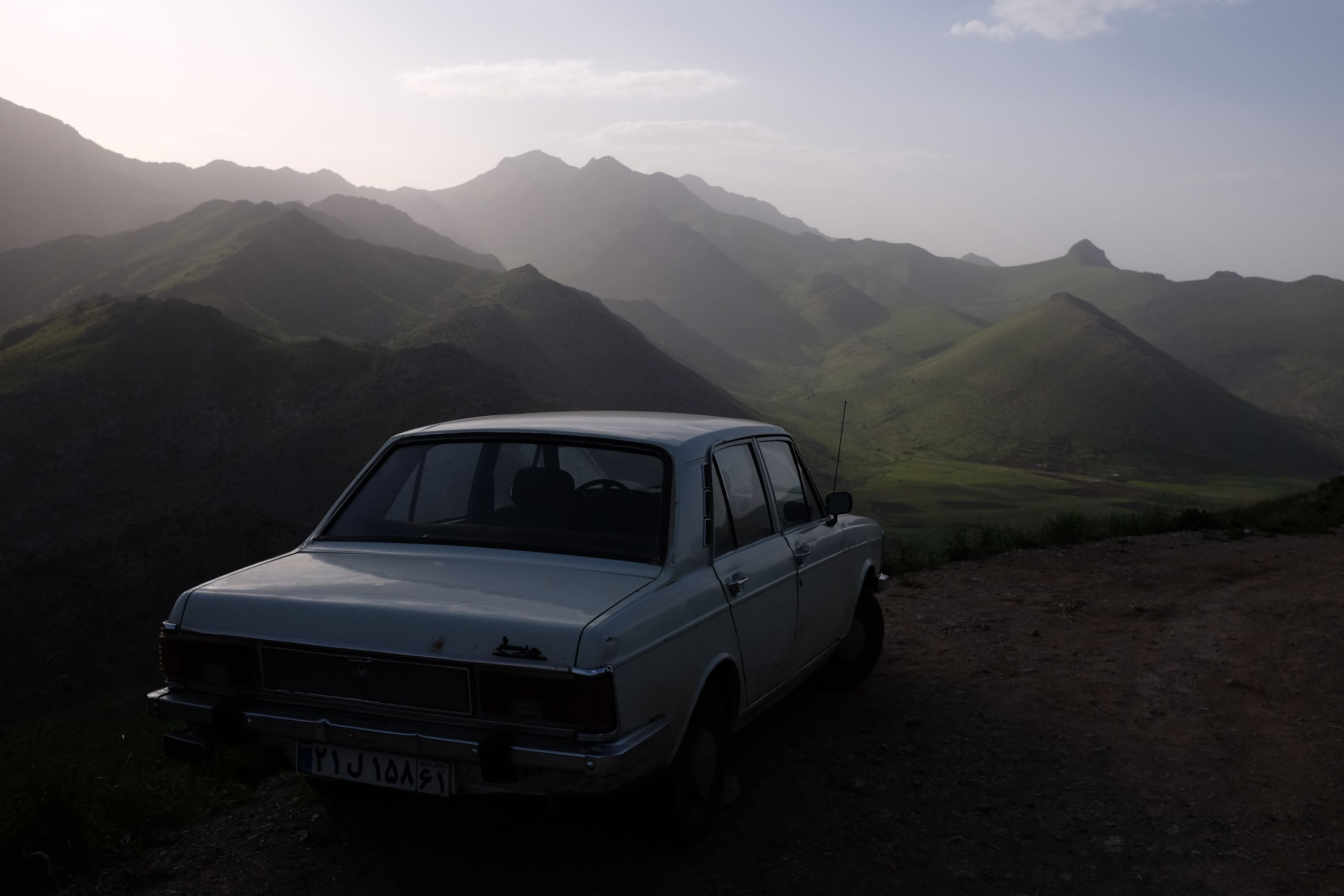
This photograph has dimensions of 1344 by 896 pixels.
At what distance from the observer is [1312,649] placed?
6.65 meters

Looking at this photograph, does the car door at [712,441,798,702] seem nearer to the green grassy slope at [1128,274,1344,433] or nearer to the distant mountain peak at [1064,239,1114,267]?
the green grassy slope at [1128,274,1344,433]

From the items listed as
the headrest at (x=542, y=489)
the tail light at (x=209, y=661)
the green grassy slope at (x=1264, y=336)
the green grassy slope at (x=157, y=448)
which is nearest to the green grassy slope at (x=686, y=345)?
the green grassy slope at (x=157, y=448)

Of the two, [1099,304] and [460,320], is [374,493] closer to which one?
[460,320]

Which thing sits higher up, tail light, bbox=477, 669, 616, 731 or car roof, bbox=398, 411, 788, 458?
car roof, bbox=398, 411, 788, 458

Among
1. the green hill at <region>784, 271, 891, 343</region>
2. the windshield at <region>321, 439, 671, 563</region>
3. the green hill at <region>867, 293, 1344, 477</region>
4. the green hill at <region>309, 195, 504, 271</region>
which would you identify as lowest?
the green hill at <region>867, 293, 1344, 477</region>

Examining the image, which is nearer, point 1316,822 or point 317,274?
point 1316,822

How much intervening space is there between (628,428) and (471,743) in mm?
1559

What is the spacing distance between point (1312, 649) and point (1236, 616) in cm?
91

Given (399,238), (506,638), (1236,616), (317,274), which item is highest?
(399,238)

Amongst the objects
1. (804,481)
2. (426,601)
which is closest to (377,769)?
(426,601)

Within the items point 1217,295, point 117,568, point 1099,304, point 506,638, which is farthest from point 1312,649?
point 1099,304

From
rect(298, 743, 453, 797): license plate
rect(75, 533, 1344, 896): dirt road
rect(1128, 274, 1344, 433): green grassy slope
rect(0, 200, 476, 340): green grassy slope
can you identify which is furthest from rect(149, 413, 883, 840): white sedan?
rect(1128, 274, 1344, 433): green grassy slope

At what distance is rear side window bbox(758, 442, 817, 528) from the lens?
458cm

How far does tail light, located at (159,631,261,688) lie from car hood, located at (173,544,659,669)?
58mm
